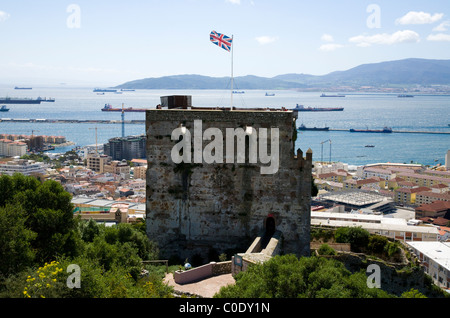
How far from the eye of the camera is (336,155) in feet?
455

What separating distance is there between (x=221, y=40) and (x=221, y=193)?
613cm

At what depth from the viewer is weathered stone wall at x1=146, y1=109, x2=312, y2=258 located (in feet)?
56.2

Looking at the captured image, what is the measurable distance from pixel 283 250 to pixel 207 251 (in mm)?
2707

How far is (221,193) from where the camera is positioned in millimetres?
17609

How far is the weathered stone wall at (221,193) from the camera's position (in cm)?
1714

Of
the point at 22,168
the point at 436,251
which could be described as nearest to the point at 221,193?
the point at 436,251

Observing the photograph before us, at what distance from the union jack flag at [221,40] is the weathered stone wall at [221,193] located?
348 centimetres

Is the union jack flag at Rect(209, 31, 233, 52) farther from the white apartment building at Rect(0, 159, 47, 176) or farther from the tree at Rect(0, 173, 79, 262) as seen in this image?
the white apartment building at Rect(0, 159, 47, 176)

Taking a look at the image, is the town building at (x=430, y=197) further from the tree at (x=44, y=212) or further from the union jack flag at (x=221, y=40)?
the tree at (x=44, y=212)

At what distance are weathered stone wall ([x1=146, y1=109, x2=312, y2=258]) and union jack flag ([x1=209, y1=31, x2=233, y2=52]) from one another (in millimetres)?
3482

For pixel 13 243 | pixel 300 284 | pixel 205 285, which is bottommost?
pixel 205 285

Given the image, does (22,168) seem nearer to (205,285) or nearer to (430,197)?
(430,197)

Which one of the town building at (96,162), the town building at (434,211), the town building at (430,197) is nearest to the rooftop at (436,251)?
the town building at (434,211)
